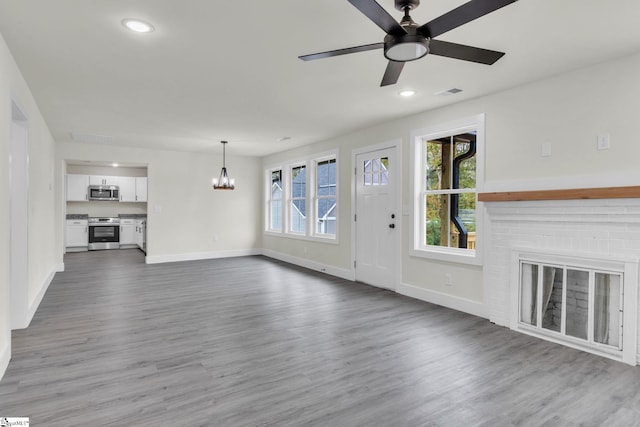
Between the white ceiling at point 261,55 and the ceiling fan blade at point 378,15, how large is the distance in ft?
1.32

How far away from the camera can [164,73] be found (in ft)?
10.8

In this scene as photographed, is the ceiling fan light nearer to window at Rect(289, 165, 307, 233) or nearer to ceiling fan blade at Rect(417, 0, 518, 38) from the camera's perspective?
ceiling fan blade at Rect(417, 0, 518, 38)

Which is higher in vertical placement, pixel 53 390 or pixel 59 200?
pixel 59 200

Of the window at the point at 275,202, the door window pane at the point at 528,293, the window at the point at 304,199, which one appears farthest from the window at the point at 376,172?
the window at the point at 275,202

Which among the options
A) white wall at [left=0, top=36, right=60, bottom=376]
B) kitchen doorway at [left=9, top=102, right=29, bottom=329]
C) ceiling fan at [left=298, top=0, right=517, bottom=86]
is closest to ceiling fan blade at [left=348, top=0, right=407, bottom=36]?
ceiling fan at [left=298, top=0, right=517, bottom=86]

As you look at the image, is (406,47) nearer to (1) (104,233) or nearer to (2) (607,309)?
(2) (607,309)

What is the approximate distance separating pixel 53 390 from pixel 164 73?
8.77ft

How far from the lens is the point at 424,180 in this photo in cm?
471

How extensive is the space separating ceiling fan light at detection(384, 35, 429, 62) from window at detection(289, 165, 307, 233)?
5266 millimetres

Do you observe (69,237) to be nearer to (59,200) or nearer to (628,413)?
(59,200)

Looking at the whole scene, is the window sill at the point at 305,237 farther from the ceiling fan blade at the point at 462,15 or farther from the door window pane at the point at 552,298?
the ceiling fan blade at the point at 462,15

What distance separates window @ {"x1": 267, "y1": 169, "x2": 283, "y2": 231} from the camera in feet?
27.8


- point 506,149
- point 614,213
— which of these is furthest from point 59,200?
point 614,213

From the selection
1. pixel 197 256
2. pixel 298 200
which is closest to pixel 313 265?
pixel 298 200
